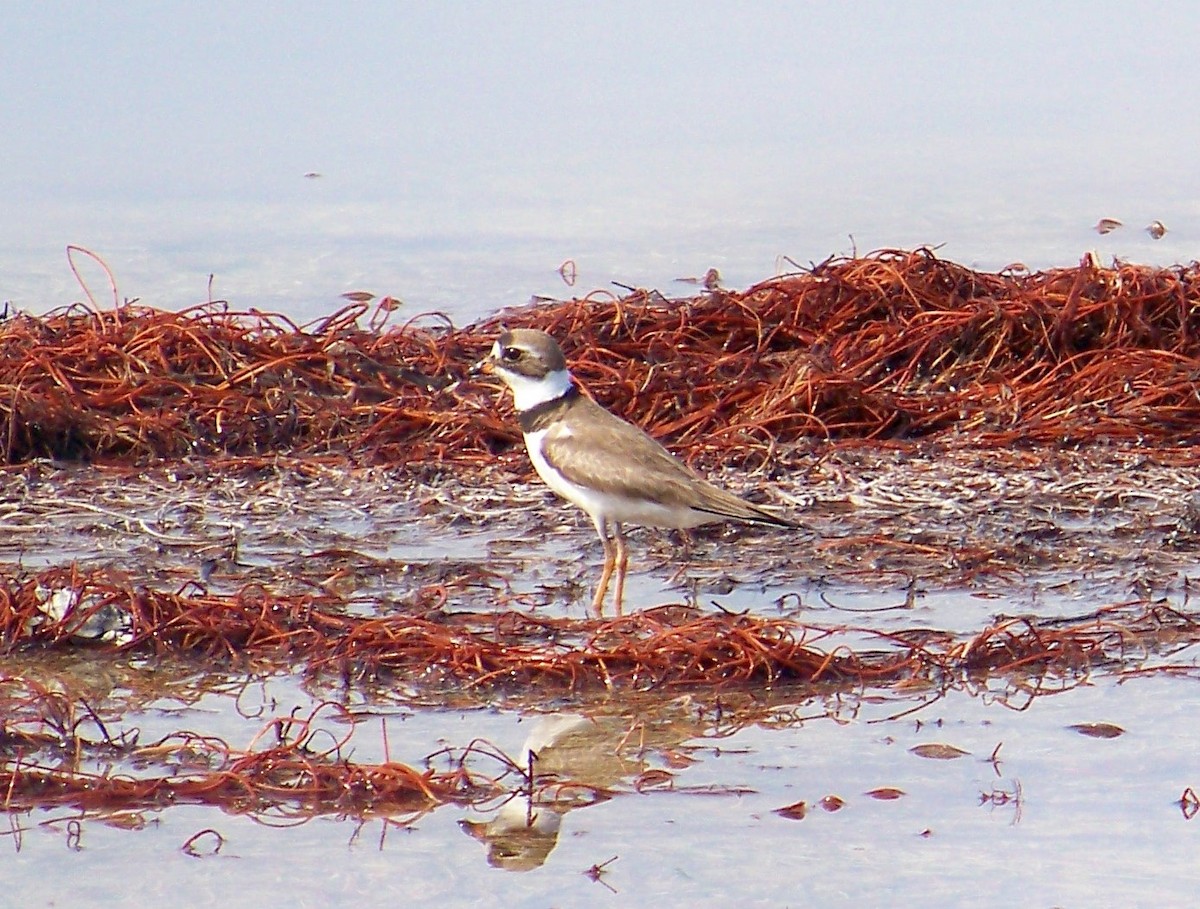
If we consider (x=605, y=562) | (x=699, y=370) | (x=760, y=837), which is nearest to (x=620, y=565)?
(x=605, y=562)

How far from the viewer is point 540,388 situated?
7.72 metres

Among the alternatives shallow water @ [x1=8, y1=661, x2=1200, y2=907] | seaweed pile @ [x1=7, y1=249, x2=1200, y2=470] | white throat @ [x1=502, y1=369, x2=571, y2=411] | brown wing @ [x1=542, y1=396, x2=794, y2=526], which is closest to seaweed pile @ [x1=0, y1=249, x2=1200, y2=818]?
seaweed pile @ [x1=7, y1=249, x2=1200, y2=470]

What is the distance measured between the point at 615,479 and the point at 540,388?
75 centimetres

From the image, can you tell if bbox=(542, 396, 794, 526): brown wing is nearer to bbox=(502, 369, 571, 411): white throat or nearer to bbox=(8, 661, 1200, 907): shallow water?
bbox=(502, 369, 571, 411): white throat

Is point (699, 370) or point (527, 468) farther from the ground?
point (699, 370)

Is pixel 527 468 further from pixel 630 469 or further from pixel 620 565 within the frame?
pixel 620 565

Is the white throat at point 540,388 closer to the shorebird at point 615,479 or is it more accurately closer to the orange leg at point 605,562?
the shorebird at point 615,479

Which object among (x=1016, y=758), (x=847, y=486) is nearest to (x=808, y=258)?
(x=847, y=486)

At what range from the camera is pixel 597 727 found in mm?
5543

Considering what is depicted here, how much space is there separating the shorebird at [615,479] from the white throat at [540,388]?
3 cm

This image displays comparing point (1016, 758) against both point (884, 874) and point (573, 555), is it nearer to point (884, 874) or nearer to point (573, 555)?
point (884, 874)

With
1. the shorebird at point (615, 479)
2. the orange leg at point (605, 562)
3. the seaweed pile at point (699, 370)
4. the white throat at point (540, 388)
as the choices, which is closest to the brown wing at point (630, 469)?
the shorebird at point (615, 479)

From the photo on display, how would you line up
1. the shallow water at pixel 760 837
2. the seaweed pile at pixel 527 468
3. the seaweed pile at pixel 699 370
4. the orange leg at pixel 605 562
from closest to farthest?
the shallow water at pixel 760 837, the seaweed pile at pixel 527 468, the orange leg at pixel 605 562, the seaweed pile at pixel 699 370

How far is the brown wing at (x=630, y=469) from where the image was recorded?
279 inches
